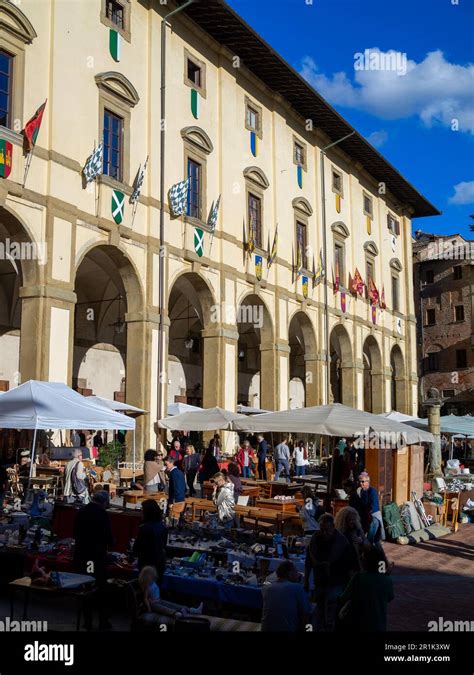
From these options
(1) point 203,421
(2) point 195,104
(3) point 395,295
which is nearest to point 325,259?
(3) point 395,295

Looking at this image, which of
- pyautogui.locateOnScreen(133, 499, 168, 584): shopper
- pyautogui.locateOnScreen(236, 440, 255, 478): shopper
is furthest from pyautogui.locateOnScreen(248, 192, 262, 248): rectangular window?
pyautogui.locateOnScreen(133, 499, 168, 584): shopper

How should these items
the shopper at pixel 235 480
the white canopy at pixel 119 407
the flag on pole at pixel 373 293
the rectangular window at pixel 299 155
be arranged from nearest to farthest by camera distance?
the shopper at pixel 235 480
the white canopy at pixel 119 407
the rectangular window at pixel 299 155
the flag on pole at pixel 373 293

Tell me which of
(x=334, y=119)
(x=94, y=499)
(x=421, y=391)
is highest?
(x=334, y=119)

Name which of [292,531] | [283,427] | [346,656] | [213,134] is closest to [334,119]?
[213,134]

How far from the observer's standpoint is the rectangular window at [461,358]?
150 ft

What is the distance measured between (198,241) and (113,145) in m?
4.18

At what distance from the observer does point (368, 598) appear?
589cm

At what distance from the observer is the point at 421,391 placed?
4744 cm

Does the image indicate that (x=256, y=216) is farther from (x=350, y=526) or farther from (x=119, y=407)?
(x=350, y=526)

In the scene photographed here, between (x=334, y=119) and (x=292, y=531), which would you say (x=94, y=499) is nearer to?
(x=292, y=531)

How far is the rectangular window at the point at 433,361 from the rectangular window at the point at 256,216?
2473 centimetres

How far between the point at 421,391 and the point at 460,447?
475 inches

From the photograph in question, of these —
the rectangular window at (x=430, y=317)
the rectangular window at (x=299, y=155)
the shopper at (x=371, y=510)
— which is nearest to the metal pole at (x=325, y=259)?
the rectangular window at (x=299, y=155)

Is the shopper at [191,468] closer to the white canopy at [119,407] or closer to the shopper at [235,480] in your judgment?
the white canopy at [119,407]
